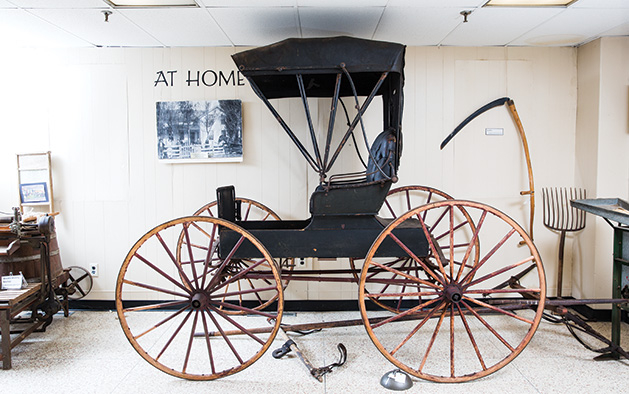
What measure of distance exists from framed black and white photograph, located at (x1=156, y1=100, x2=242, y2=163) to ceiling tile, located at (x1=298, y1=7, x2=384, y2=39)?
91 cm

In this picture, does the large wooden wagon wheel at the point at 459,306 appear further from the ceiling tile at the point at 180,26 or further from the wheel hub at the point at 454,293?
the ceiling tile at the point at 180,26

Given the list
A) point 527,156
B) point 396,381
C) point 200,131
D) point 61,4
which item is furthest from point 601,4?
point 61,4

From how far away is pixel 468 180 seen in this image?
3.48 meters

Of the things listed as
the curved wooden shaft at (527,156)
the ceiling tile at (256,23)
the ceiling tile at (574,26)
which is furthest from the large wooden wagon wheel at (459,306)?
the ceiling tile at (256,23)

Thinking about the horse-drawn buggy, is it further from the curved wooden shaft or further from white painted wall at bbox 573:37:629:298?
white painted wall at bbox 573:37:629:298

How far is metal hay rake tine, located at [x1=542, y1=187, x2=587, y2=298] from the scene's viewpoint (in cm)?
332

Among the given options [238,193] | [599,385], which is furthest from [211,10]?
[599,385]

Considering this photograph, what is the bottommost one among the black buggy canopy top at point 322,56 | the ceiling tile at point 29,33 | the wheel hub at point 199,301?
the wheel hub at point 199,301

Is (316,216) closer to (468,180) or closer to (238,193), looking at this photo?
(238,193)

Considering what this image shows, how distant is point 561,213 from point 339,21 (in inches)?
96.4

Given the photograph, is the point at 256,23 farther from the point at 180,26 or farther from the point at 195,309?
the point at 195,309

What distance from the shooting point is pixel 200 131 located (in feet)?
11.2

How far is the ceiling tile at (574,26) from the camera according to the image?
270 centimetres

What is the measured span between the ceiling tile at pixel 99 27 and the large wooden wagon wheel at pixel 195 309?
1485mm
